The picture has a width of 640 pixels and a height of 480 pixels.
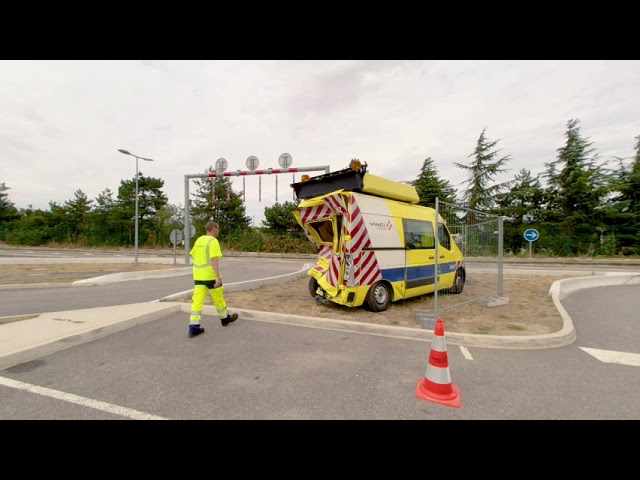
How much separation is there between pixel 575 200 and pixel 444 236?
21.7 m

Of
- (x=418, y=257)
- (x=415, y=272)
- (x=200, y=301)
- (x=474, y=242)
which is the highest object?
(x=474, y=242)

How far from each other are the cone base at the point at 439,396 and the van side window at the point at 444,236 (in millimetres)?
4843

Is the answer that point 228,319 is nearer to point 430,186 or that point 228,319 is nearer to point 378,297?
point 378,297

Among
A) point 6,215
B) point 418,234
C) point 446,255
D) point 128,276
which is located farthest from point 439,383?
point 6,215

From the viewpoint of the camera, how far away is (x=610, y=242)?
18922mm

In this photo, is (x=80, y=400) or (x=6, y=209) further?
(x=6, y=209)

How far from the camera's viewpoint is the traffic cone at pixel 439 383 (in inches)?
104

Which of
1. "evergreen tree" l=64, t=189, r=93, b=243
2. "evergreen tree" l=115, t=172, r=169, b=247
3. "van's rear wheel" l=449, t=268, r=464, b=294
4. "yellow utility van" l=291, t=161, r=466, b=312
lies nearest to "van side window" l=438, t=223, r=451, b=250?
"yellow utility van" l=291, t=161, r=466, b=312

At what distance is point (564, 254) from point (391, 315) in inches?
870

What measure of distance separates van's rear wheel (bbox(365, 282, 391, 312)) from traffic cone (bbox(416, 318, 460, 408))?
9.05 feet

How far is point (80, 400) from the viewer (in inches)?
101

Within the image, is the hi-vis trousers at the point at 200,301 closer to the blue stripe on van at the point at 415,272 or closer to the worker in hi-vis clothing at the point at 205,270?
the worker in hi-vis clothing at the point at 205,270

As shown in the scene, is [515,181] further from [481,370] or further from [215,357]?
[215,357]

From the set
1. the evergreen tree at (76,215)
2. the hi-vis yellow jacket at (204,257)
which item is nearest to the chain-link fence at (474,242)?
the hi-vis yellow jacket at (204,257)
